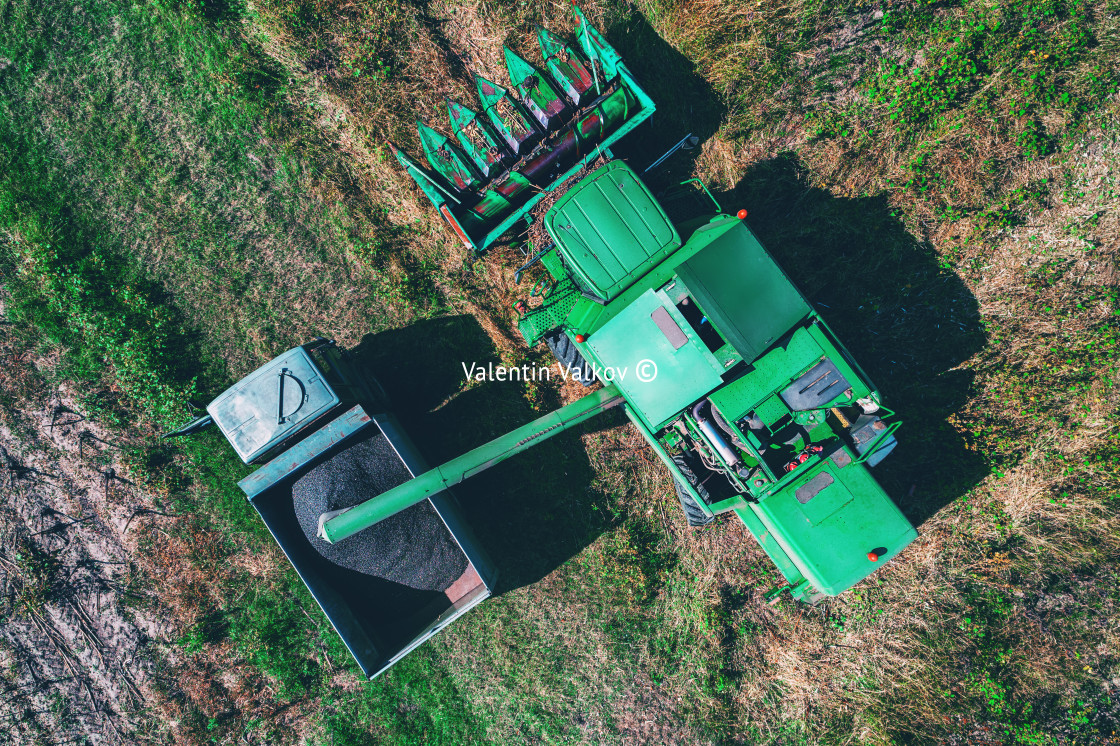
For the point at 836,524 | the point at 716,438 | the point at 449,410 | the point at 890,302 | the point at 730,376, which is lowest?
the point at 836,524

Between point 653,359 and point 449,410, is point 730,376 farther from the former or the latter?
point 449,410

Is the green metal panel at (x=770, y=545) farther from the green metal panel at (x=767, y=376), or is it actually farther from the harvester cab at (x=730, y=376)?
the green metal panel at (x=767, y=376)

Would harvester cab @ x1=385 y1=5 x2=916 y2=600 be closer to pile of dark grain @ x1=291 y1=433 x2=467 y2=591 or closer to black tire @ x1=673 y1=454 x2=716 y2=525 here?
black tire @ x1=673 y1=454 x2=716 y2=525

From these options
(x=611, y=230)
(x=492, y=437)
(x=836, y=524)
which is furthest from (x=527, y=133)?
(x=836, y=524)

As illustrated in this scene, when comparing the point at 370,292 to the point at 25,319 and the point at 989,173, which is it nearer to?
the point at 25,319

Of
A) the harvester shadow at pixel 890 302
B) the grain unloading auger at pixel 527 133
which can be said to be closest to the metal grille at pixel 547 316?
the grain unloading auger at pixel 527 133

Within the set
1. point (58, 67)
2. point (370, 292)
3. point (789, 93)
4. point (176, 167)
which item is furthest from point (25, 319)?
point (789, 93)

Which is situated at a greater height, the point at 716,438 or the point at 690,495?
the point at 716,438
